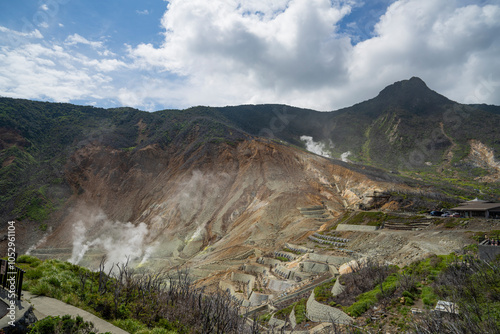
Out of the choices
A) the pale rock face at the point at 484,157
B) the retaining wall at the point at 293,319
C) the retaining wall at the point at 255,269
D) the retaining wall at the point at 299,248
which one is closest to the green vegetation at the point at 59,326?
the retaining wall at the point at 293,319

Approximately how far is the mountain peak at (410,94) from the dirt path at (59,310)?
155 m

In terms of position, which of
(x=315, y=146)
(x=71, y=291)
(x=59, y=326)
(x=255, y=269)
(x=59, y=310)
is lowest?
(x=255, y=269)

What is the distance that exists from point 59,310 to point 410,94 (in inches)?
6547

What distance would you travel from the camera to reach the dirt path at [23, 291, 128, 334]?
28.1 feet

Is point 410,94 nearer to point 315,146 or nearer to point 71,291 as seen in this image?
point 315,146

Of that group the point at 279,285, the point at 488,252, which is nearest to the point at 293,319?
the point at 279,285

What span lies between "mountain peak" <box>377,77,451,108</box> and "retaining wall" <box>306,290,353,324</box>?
14318 centimetres

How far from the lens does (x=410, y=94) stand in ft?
479

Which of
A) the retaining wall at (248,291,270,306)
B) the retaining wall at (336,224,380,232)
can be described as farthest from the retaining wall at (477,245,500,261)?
the retaining wall at (336,224,380,232)

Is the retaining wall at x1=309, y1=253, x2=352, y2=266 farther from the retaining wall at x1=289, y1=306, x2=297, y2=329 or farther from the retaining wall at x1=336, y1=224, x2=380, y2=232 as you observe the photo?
the retaining wall at x1=289, y1=306, x2=297, y2=329

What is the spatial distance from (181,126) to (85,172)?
117 ft

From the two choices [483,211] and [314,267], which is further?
[483,211]

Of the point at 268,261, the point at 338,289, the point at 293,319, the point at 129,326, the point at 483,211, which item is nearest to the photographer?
the point at 129,326

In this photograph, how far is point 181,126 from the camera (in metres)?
108
